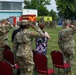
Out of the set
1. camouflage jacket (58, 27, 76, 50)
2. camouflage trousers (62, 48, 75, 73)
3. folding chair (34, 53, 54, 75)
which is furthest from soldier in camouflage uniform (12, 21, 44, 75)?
camouflage trousers (62, 48, 75, 73)

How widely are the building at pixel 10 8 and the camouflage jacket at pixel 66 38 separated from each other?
6848 cm

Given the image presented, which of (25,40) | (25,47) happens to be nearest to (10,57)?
(25,47)

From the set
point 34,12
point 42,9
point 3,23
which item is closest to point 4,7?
point 34,12

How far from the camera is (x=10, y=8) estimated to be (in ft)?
257

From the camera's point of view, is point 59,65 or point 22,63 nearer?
point 22,63

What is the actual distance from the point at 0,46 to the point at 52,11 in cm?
8715

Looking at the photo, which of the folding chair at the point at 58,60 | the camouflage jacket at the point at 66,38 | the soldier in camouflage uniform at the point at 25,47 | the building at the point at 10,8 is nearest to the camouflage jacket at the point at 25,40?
the soldier in camouflage uniform at the point at 25,47

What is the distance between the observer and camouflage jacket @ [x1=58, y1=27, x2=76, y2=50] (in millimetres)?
8442

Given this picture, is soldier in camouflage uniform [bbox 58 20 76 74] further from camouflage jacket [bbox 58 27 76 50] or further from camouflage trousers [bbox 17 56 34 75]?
camouflage trousers [bbox 17 56 34 75]

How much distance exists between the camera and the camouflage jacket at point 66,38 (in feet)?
27.7

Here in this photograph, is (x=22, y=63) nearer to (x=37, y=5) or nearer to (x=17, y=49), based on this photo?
(x=17, y=49)

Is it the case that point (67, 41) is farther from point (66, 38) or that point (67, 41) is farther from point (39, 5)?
point (39, 5)

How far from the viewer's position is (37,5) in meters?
94.1

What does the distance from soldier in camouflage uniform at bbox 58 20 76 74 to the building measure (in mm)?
68490
